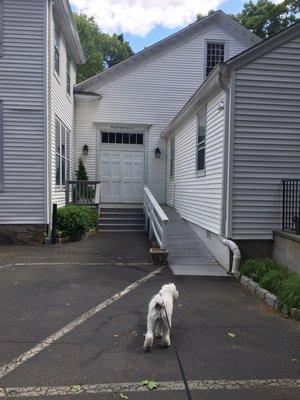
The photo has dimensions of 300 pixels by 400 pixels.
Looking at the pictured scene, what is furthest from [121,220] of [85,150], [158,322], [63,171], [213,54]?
[158,322]

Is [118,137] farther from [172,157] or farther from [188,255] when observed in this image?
[188,255]

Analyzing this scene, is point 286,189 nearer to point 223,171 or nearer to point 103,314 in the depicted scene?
point 223,171

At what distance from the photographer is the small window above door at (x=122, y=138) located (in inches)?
686

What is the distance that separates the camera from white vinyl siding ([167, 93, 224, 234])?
918 centimetres

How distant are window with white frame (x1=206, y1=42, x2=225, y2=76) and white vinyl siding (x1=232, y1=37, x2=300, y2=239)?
9483 millimetres

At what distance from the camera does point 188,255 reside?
9.90 m

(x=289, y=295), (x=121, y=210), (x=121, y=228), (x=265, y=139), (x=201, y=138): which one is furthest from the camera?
(x=121, y=210)

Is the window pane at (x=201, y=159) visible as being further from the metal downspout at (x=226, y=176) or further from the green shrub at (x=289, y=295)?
the green shrub at (x=289, y=295)

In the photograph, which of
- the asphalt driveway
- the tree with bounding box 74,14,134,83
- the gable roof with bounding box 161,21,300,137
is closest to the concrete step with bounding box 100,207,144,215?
the asphalt driveway

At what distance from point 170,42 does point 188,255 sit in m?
11.0

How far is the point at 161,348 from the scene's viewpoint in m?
A: 4.65

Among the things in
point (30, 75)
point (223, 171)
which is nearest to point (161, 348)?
point (223, 171)

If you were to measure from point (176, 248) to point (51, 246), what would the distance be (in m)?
3.29

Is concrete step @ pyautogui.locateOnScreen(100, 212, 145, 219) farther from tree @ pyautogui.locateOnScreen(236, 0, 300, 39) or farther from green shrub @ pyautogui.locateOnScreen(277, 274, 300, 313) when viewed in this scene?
tree @ pyautogui.locateOnScreen(236, 0, 300, 39)
